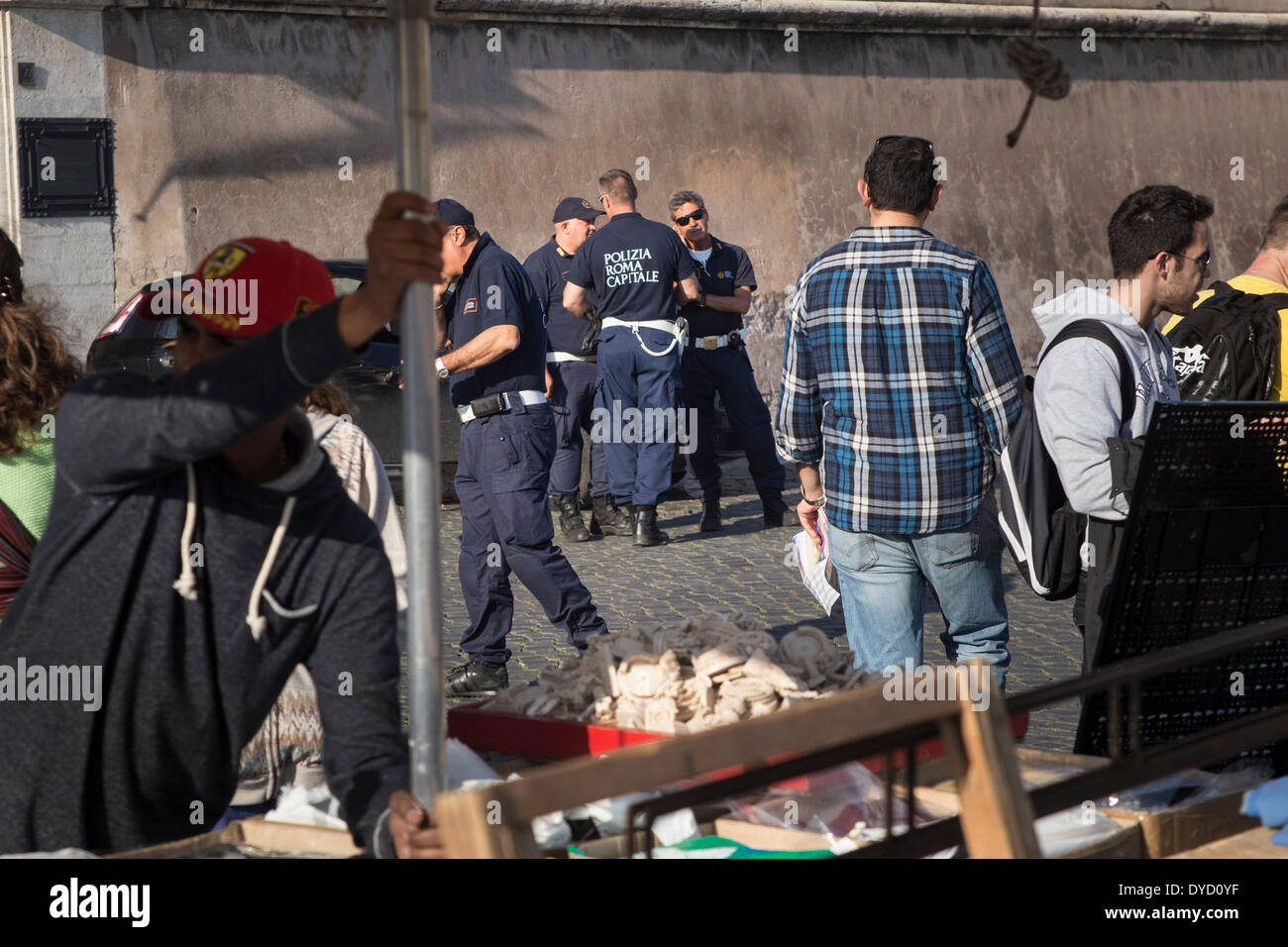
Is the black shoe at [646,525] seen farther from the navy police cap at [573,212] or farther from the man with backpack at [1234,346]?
the man with backpack at [1234,346]

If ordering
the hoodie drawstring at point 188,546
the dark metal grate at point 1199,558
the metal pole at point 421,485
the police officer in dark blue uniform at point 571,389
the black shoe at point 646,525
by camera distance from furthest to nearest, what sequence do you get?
the police officer in dark blue uniform at point 571,389 < the black shoe at point 646,525 < the dark metal grate at point 1199,558 < the hoodie drawstring at point 188,546 < the metal pole at point 421,485

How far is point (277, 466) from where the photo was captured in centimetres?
249

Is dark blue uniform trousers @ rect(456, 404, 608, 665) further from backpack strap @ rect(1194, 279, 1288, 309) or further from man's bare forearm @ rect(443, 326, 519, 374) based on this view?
backpack strap @ rect(1194, 279, 1288, 309)

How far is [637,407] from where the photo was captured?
998cm

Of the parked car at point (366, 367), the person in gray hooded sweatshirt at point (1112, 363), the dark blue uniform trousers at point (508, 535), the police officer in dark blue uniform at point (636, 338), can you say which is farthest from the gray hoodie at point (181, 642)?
the parked car at point (366, 367)

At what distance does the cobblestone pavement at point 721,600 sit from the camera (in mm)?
6812

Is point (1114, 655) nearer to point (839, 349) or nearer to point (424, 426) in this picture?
point (839, 349)

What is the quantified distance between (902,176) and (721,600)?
13.2ft

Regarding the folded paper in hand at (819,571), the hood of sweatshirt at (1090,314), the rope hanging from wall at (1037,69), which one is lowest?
the folded paper in hand at (819,571)

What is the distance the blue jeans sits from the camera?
4.54 m

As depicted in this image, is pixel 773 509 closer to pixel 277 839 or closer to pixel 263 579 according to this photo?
pixel 277 839

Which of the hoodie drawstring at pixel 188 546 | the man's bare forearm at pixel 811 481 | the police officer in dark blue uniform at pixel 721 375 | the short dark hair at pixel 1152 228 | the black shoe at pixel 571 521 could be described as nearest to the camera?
the hoodie drawstring at pixel 188 546

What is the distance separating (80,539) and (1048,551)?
8.98 feet
